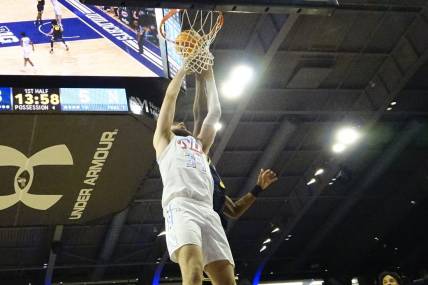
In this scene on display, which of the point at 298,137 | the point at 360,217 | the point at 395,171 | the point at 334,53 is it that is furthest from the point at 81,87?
the point at 360,217

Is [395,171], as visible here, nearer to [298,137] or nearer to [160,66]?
[298,137]

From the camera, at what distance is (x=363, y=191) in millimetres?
21453

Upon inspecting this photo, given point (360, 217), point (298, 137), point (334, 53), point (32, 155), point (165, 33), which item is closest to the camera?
point (165, 33)

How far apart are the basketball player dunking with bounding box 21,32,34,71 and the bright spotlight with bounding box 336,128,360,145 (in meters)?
11.9

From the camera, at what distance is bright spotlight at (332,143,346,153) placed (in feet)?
60.5

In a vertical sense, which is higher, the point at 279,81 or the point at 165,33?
the point at 279,81

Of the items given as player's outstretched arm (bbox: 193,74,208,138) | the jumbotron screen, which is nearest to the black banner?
the jumbotron screen

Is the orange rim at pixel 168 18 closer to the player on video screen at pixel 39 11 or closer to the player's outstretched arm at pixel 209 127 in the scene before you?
the player's outstretched arm at pixel 209 127

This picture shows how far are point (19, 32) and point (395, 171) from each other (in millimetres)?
16273

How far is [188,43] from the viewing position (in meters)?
5.28

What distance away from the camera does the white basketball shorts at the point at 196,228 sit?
338 cm

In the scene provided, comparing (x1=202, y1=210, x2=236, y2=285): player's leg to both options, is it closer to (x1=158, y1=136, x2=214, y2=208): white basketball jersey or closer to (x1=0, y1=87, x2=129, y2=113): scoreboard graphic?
(x1=158, y1=136, x2=214, y2=208): white basketball jersey

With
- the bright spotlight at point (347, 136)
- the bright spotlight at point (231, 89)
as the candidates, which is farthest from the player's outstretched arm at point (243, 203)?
the bright spotlight at point (347, 136)

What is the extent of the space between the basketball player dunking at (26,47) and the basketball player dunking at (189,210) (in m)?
3.84
